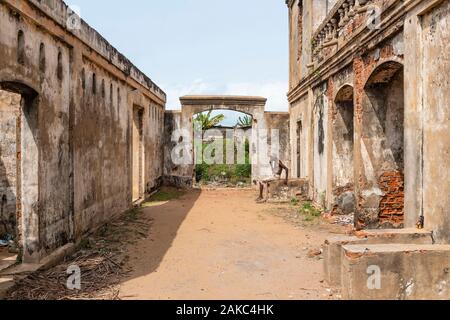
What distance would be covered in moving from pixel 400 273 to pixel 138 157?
9579 mm

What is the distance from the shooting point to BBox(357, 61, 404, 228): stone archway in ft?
25.0

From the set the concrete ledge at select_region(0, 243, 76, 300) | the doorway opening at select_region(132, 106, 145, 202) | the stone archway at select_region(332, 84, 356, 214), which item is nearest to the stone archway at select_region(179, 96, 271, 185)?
the doorway opening at select_region(132, 106, 145, 202)

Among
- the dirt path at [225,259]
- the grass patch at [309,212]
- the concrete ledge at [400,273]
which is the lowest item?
the dirt path at [225,259]

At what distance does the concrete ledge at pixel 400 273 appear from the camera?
13.1ft

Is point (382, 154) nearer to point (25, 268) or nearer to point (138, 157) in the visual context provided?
point (25, 268)

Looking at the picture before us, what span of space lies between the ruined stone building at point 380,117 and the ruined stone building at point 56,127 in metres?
3.98

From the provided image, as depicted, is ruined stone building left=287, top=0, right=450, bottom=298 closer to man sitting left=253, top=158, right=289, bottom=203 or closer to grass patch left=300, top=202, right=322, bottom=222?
Result: grass patch left=300, top=202, right=322, bottom=222

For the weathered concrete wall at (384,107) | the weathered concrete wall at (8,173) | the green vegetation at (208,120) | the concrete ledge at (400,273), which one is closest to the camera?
the concrete ledge at (400,273)

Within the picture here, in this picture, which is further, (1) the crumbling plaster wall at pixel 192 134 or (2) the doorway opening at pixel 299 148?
(1) the crumbling plaster wall at pixel 192 134

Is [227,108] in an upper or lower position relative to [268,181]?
upper

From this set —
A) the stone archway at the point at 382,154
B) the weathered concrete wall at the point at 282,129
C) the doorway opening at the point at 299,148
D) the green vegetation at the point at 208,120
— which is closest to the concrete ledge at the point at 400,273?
the stone archway at the point at 382,154

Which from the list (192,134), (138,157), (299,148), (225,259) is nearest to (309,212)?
(299,148)

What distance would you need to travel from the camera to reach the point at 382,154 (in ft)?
25.4

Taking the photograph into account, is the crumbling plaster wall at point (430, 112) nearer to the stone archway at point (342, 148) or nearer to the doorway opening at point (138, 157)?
the stone archway at point (342, 148)
